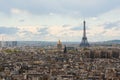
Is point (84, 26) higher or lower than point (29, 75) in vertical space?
higher

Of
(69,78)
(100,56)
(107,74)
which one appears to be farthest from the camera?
(100,56)

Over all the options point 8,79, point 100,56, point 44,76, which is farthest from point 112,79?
point 100,56

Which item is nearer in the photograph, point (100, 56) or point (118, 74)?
point (118, 74)

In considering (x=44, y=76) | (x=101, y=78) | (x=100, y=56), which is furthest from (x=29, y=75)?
(x=100, y=56)

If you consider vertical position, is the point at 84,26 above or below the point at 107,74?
above

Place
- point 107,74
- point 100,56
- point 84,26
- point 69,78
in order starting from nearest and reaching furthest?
point 69,78, point 107,74, point 100,56, point 84,26

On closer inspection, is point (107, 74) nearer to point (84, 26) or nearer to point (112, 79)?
point (112, 79)

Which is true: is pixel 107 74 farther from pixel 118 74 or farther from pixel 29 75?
pixel 29 75

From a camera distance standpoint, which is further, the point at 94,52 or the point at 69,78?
the point at 94,52

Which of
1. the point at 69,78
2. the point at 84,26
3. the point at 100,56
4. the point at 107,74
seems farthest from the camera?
the point at 84,26
